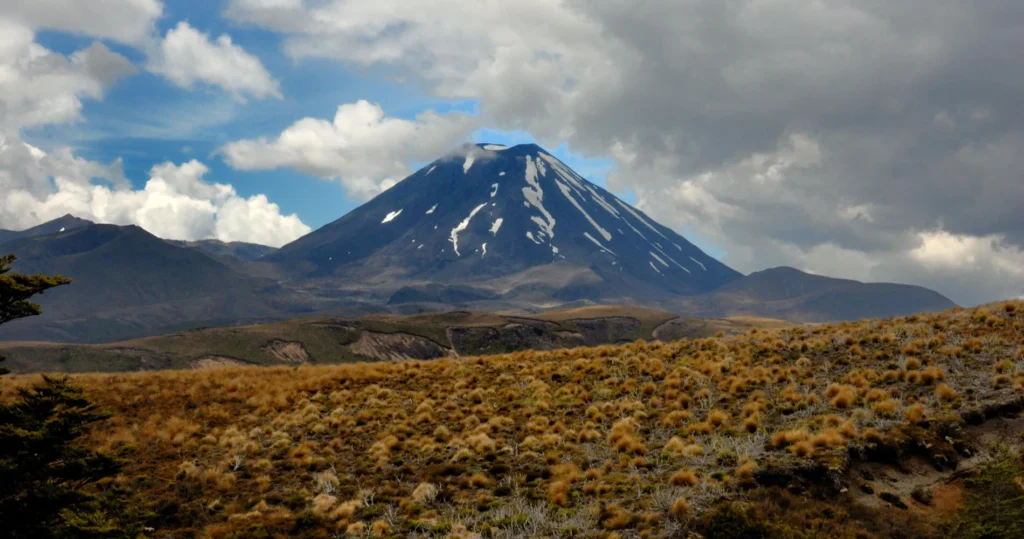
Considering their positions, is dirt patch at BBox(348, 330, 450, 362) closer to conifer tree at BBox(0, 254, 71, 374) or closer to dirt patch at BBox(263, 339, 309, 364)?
dirt patch at BBox(263, 339, 309, 364)

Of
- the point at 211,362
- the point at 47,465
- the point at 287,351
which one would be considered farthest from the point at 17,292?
the point at 287,351

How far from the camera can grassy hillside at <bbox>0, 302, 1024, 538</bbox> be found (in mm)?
14820

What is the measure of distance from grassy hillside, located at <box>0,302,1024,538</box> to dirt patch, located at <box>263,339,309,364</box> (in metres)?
139

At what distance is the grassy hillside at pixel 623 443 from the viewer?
14820 millimetres

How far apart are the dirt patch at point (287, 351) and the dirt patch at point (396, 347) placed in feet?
49.2

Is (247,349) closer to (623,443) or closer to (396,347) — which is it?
(396,347)

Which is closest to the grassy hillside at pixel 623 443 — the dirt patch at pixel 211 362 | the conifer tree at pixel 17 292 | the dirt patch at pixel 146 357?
the conifer tree at pixel 17 292

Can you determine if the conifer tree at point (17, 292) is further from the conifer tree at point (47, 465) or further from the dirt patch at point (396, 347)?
the dirt patch at point (396, 347)

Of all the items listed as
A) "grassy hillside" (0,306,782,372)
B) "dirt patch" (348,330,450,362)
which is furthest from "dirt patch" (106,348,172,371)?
"dirt patch" (348,330,450,362)

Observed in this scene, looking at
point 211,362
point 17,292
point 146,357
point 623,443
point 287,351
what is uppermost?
point 17,292

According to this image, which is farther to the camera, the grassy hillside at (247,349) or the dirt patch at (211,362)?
the grassy hillside at (247,349)

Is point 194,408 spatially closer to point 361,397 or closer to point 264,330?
point 361,397

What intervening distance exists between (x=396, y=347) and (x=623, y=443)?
6895 inches

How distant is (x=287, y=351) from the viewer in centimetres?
16962
